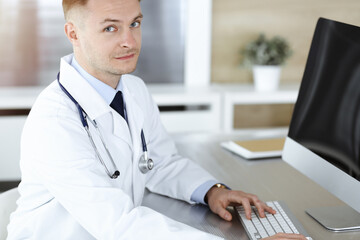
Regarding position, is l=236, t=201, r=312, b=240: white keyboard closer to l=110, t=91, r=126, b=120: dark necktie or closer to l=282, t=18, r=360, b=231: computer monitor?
l=282, t=18, r=360, b=231: computer monitor

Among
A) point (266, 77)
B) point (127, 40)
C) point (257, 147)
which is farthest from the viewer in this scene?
point (266, 77)

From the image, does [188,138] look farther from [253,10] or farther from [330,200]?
[253,10]

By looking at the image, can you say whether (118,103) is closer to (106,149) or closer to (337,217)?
(106,149)

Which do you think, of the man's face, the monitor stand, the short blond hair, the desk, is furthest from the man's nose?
the monitor stand

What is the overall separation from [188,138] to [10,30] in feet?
6.30

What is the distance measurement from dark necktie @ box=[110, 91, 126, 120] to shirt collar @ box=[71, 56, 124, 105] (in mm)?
26

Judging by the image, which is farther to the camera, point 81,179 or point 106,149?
point 106,149

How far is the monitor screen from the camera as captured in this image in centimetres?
132

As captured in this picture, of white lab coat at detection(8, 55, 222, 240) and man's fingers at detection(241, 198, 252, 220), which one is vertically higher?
white lab coat at detection(8, 55, 222, 240)

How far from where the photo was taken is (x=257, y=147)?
2.05 m

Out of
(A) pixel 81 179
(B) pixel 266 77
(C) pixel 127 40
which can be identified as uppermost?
(C) pixel 127 40

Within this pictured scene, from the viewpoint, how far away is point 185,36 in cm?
379

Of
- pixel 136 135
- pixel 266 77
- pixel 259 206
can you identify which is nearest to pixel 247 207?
pixel 259 206

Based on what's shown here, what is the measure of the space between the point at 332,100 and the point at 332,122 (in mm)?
62
